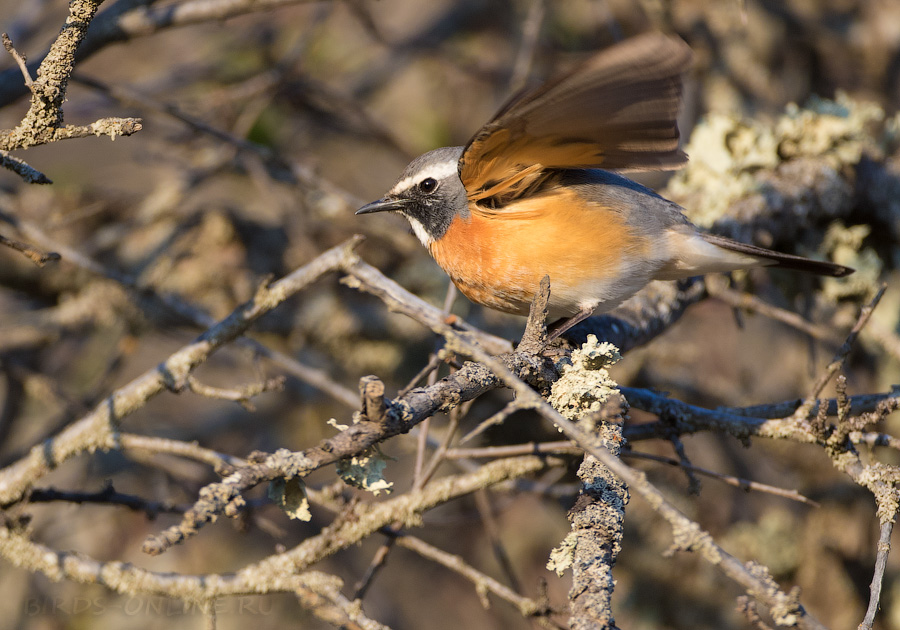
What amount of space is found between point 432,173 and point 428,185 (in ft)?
0.19

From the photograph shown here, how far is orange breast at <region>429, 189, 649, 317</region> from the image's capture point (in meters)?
2.94

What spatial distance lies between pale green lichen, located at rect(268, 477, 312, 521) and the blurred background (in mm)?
1628

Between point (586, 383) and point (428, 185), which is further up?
point (428, 185)

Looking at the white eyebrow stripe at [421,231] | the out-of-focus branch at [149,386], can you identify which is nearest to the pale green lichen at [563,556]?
the out-of-focus branch at [149,386]

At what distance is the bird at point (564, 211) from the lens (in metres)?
2.52

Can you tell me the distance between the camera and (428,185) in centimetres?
331

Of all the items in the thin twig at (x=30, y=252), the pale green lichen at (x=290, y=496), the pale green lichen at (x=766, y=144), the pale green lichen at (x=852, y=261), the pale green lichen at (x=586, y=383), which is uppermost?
the pale green lichen at (x=766, y=144)

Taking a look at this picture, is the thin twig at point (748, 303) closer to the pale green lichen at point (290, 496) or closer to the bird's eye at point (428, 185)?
the bird's eye at point (428, 185)

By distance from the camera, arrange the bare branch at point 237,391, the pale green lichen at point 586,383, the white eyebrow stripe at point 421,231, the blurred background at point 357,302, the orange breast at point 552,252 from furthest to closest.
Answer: the blurred background at point 357,302 < the white eyebrow stripe at point 421,231 < the orange breast at point 552,252 < the bare branch at point 237,391 < the pale green lichen at point 586,383

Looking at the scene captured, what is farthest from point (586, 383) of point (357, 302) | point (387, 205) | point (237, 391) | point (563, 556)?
point (357, 302)

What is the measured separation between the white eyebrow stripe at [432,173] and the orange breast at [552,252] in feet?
1.00

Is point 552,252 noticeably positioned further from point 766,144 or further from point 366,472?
point 766,144

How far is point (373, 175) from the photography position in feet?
22.2

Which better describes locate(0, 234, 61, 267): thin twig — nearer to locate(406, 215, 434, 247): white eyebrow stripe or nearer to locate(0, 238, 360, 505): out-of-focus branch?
locate(0, 238, 360, 505): out-of-focus branch
